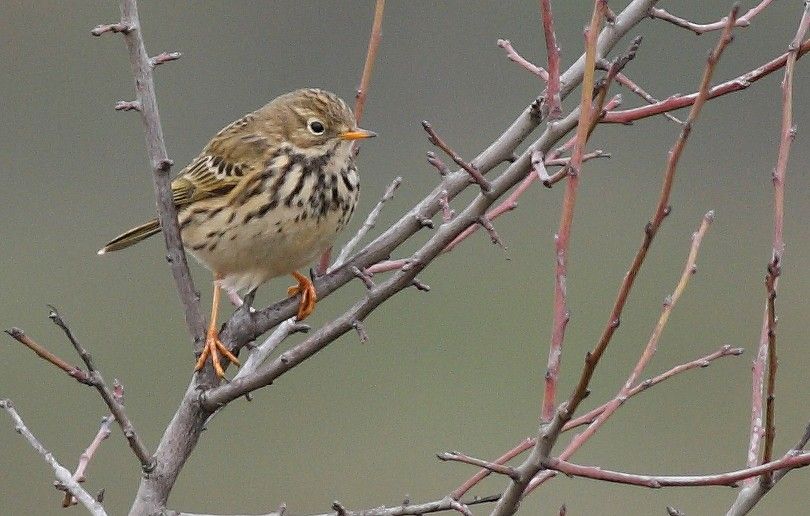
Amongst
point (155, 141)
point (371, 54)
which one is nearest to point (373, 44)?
point (371, 54)

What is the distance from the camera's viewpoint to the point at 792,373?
108 feet

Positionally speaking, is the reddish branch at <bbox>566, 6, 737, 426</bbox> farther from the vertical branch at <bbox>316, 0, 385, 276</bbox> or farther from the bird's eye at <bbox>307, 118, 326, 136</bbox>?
the bird's eye at <bbox>307, 118, 326, 136</bbox>

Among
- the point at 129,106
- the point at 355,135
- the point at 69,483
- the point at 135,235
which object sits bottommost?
the point at 69,483

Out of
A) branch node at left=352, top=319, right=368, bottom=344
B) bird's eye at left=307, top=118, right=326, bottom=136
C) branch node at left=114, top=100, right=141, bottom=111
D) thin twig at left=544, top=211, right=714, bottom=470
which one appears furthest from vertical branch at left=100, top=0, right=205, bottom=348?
bird's eye at left=307, top=118, right=326, bottom=136

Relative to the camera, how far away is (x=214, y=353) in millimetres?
6383

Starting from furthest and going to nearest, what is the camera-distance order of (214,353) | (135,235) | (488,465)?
(135,235) → (214,353) → (488,465)

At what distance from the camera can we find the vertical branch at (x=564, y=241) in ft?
14.8

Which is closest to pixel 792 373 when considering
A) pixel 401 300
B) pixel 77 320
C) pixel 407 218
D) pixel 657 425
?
pixel 657 425

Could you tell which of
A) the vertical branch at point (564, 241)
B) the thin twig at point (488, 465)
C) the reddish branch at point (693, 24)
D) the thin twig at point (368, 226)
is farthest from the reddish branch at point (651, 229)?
the thin twig at point (368, 226)

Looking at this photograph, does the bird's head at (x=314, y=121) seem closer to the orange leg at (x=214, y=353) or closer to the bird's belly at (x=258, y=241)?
the bird's belly at (x=258, y=241)

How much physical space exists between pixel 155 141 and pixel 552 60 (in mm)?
1451

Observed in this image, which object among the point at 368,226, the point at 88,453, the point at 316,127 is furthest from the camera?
the point at 316,127

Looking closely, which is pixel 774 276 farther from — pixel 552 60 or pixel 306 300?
pixel 306 300

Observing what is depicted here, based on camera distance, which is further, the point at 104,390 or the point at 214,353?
the point at 214,353
